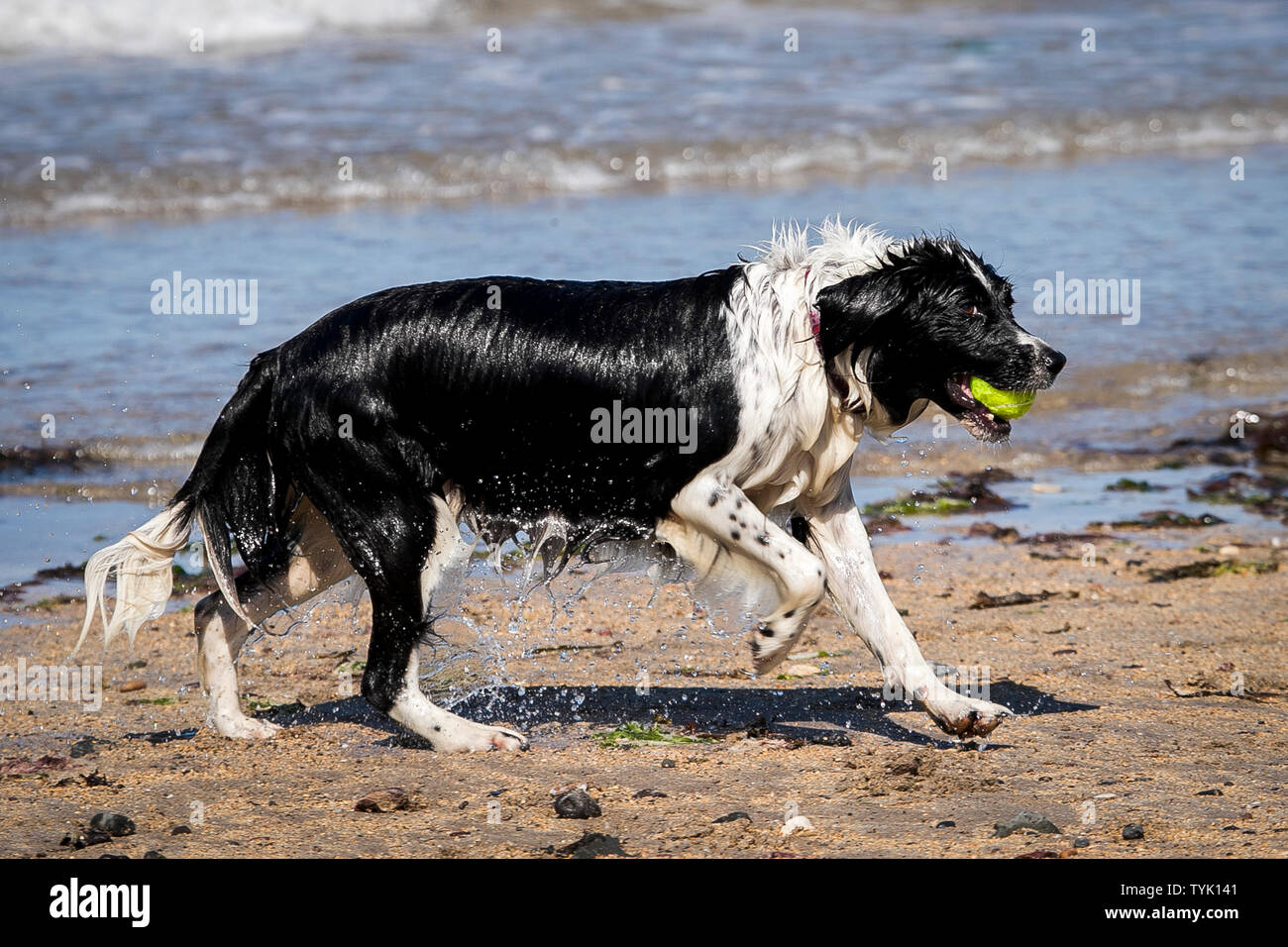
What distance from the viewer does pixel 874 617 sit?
4809 millimetres

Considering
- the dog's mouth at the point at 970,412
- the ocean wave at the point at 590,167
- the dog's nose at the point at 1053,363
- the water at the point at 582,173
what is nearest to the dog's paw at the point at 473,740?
the dog's mouth at the point at 970,412

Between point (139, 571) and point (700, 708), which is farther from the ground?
point (139, 571)

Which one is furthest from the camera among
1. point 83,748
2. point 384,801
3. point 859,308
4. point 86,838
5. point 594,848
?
point 83,748

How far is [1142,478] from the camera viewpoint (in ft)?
25.7

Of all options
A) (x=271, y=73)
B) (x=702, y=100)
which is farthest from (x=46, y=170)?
(x=702, y=100)

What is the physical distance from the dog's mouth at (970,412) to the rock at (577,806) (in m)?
1.60

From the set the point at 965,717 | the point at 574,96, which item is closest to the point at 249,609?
the point at 965,717

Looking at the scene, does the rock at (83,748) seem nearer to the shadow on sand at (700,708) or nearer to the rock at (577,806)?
the shadow on sand at (700,708)

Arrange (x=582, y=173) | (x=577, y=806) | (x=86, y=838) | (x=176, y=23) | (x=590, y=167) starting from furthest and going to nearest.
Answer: (x=176, y=23) → (x=590, y=167) → (x=582, y=173) → (x=577, y=806) → (x=86, y=838)

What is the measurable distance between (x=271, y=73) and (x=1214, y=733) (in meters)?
14.7

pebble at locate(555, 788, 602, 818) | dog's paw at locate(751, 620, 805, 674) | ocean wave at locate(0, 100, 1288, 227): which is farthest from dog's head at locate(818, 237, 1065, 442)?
ocean wave at locate(0, 100, 1288, 227)

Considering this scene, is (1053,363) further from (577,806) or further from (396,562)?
(396,562)

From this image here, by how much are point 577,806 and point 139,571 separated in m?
1.72

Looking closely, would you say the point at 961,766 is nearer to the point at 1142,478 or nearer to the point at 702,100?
the point at 1142,478
